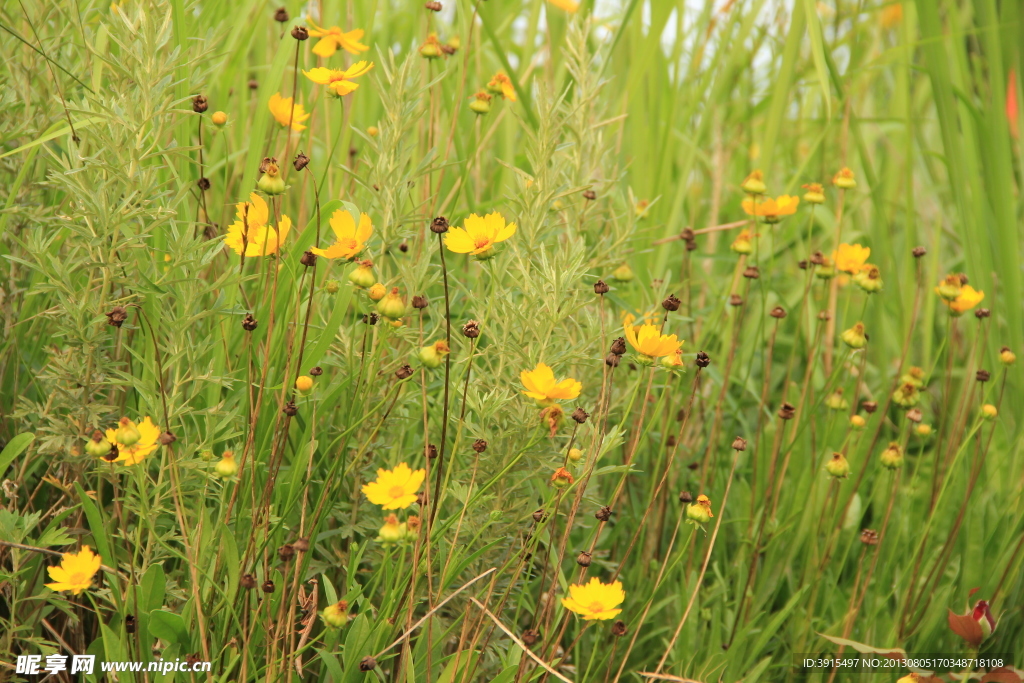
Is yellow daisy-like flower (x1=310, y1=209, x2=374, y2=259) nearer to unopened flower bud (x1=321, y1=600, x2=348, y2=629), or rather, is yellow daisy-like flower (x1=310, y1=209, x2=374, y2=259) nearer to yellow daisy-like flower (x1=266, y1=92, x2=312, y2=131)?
yellow daisy-like flower (x1=266, y1=92, x2=312, y2=131)

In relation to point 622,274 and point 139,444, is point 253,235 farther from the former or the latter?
point 622,274

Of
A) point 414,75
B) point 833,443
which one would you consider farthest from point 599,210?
point 833,443

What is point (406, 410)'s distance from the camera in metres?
1.41

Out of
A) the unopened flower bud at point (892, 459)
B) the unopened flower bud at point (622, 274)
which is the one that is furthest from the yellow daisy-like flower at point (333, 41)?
the unopened flower bud at point (892, 459)

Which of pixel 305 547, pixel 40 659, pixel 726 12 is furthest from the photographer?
pixel 726 12

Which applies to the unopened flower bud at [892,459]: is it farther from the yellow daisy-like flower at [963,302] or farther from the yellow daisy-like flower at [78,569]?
the yellow daisy-like flower at [78,569]

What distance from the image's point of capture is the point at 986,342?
1.74m

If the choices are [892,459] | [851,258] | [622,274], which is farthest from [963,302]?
[622,274]

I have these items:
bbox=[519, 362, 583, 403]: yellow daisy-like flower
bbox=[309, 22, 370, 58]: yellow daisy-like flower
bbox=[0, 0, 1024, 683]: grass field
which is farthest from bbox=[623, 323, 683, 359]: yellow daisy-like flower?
bbox=[309, 22, 370, 58]: yellow daisy-like flower

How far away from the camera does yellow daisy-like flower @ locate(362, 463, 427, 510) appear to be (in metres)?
1.00

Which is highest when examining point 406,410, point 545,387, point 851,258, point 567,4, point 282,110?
point 567,4

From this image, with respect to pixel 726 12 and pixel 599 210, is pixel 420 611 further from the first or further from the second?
pixel 726 12

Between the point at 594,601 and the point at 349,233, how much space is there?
0.57 m

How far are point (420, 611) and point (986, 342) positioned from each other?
124cm
